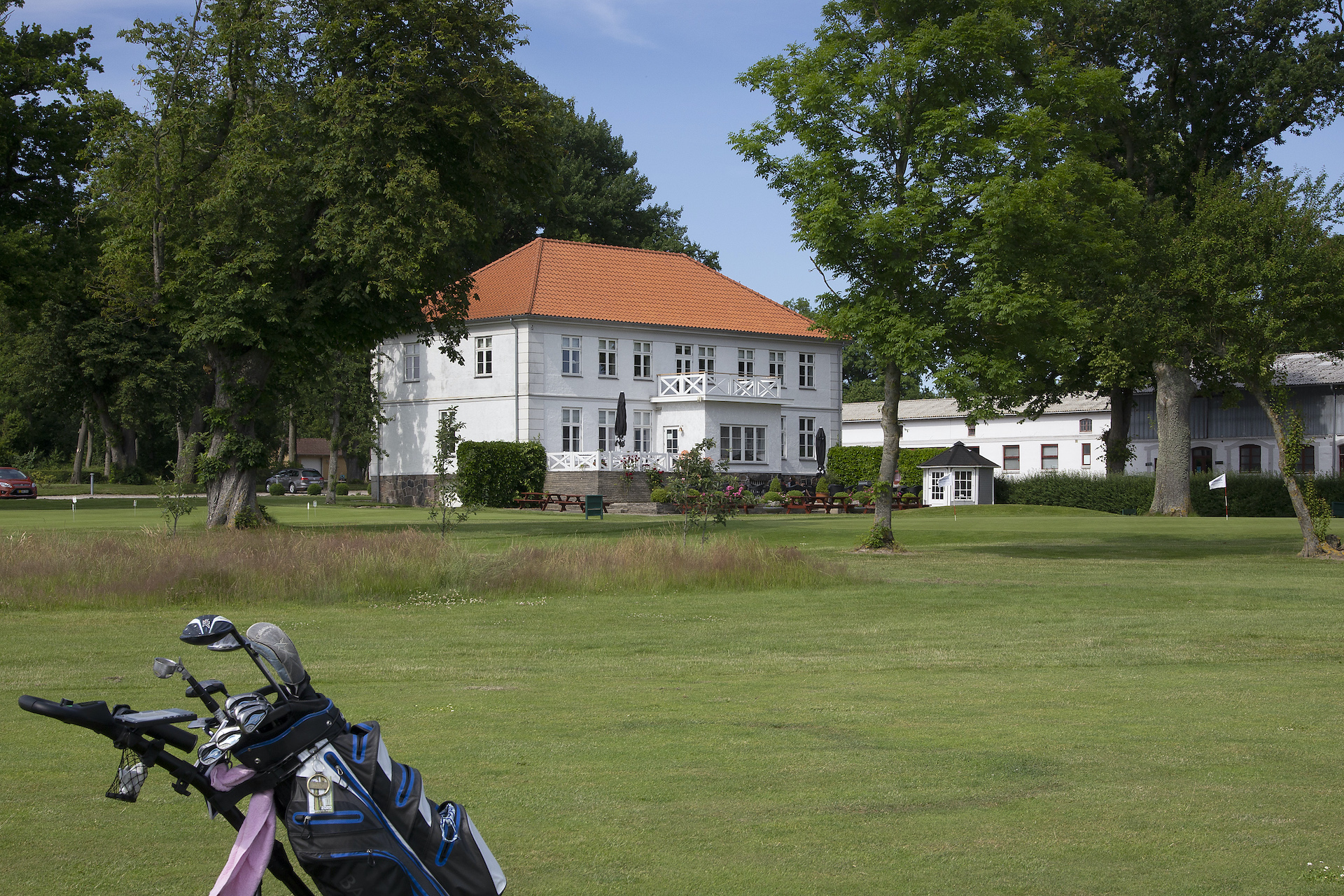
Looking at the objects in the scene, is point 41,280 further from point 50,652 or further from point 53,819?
point 53,819

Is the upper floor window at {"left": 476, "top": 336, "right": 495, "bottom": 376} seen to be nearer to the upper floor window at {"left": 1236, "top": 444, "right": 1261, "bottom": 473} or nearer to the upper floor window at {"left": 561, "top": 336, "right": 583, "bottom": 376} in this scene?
the upper floor window at {"left": 561, "top": 336, "right": 583, "bottom": 376}

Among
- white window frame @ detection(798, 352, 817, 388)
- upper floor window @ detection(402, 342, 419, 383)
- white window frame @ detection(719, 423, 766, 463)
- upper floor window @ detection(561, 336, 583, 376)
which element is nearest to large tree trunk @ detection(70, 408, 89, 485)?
upper floor window @ detection(402, 342, 419, 383)

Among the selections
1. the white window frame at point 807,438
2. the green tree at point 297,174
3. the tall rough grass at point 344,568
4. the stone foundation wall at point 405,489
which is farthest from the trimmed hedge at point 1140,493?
the tall rough grass at point 344,568

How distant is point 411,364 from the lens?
55.1m

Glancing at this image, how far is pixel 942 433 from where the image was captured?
85.5 metres

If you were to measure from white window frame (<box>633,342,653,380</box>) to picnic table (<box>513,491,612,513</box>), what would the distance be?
26.5ft

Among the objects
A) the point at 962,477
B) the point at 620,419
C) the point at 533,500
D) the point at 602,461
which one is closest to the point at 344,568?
the point at 533,500

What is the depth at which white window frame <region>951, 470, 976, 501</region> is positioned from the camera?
58.7m

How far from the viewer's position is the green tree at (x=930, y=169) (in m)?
25.1

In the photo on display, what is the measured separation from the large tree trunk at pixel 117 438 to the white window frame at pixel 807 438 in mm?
38555

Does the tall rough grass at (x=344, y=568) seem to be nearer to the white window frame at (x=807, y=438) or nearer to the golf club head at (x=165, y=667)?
the golf club head at (x=165, y=667)

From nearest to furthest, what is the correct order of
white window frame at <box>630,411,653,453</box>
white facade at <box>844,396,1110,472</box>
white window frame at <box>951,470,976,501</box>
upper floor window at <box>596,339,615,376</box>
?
upper floor window at <box>596,339,615,376</box> < white window frame at <box>630,411,653,453</box> < white window frame at <box>951,470,976,501</box> < white facade at <box>844,396,1110,472</box>

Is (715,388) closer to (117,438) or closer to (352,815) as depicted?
(117,438)

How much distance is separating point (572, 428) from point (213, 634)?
49.9 metres
